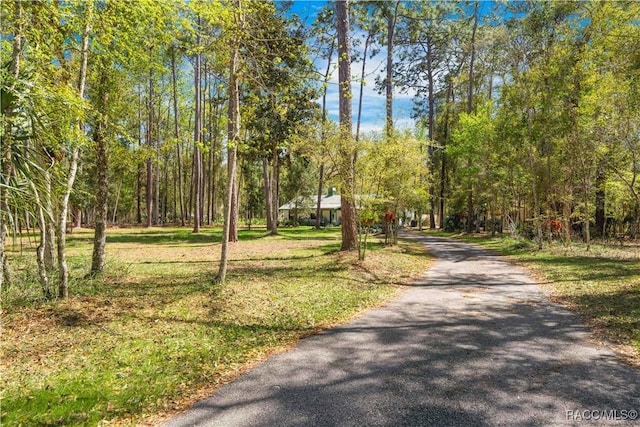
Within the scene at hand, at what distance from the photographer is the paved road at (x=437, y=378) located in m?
3.60

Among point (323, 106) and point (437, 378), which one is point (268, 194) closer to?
point (323, 106)

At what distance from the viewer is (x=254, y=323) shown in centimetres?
652

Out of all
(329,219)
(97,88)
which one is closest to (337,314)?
(97,88)

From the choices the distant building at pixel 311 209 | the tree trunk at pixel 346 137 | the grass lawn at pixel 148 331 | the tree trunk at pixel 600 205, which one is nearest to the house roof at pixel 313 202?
the distant building at pixel 311 209

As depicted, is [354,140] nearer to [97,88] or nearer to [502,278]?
[502,278]

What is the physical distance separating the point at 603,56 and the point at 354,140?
806 cm

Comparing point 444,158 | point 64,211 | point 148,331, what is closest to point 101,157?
point 64,211

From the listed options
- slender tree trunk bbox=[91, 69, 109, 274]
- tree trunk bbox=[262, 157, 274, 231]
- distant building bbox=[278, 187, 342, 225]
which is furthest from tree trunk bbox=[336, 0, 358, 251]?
distant building bbox=[278, 187, 342, 225]

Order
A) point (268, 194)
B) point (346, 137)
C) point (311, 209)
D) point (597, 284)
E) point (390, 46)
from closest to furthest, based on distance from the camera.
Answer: point (597, 284)
point (346, 137)
point (268, 194)
point (390, 46)
point (311, 209)

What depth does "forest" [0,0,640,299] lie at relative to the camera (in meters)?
5.48

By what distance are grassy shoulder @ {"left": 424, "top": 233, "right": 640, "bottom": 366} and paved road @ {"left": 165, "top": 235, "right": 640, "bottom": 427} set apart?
1.60ft

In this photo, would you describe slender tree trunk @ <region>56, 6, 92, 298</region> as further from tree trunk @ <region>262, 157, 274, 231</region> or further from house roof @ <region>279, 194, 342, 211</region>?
house roof @ <region>279, 194, 342, 211</region>

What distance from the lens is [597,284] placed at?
9578mm

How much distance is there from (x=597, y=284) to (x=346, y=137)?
763cm
